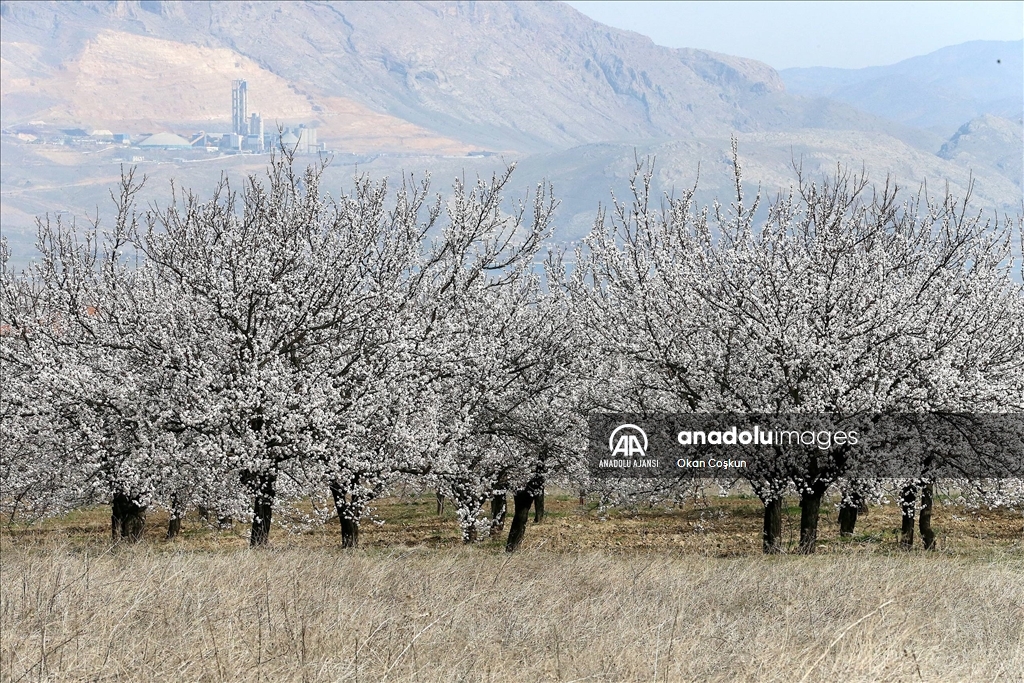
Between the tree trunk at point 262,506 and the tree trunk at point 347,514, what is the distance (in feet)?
3.64

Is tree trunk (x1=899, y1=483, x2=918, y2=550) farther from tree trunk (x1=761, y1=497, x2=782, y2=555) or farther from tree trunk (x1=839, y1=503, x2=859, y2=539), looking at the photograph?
tree trunk (x1=761, y1=497, x2=782, y2=555)

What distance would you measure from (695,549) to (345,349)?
8.81 metres

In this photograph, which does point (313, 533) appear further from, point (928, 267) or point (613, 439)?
point (928, 267)

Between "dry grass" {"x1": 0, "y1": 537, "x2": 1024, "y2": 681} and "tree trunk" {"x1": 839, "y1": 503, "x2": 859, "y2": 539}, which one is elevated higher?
"dry grass" {"x1": 0, "y1": 537, "x2": 1024, "y2": 681}

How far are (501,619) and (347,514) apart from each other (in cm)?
1061

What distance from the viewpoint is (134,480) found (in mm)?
16500

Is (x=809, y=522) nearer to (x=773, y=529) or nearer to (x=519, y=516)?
(x=773, y=529)

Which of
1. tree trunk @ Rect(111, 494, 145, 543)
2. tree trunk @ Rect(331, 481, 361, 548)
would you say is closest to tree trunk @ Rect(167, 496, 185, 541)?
tree trunk @ Rect(111, 494, 145, 543)

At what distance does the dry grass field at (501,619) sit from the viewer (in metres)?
6.62

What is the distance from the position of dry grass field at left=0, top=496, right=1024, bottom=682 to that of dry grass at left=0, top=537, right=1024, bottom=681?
25 mm

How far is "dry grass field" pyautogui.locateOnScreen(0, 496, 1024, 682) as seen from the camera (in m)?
6.62

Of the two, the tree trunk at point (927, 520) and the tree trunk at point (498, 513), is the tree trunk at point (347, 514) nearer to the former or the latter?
the tree trunk at point (498, 513)

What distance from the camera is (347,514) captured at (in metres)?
18.7

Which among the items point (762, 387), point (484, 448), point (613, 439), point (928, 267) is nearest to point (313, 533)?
point (484, 448)
